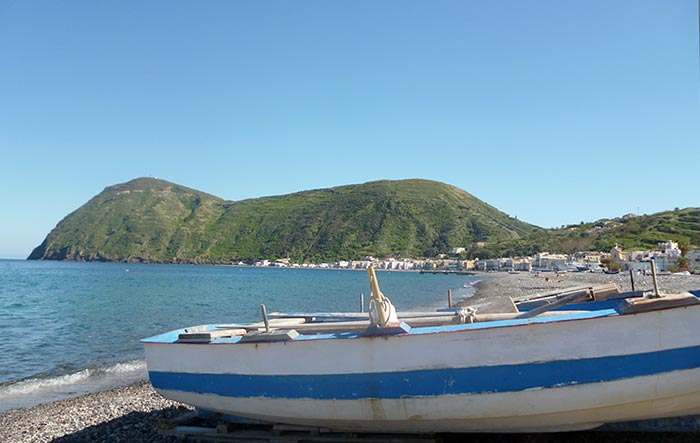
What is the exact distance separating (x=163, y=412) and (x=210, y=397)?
3352mm

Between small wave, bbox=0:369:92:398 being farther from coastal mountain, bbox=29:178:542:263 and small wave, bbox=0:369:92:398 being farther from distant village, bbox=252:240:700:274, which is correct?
coastal mountain, bbox=29:178:542:263

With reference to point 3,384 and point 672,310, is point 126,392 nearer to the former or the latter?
point 3,384

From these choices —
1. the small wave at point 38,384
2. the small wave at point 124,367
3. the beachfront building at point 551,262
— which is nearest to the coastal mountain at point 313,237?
the beachfront building at point 551,262

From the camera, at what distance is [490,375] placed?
17.8 feet

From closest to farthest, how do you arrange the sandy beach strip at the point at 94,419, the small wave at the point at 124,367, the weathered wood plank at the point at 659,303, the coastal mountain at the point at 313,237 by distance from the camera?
the weathered wood plank at the point at 659,303 < the sandy beach strip at the point at 94,419 < the small wave at the point at 124,367 < the coastal mountain at the point at 313,237

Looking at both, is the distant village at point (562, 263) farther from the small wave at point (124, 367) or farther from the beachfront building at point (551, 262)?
the small wave at point (124, 367)

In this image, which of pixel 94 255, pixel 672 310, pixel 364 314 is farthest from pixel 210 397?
pixel 94 255

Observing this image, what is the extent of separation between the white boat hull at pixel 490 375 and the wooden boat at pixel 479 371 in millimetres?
12

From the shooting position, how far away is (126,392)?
11.7 m

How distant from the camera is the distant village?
228ft

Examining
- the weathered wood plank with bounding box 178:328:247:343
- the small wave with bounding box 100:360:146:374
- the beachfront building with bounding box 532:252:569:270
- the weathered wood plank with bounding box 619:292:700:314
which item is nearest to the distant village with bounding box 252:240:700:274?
the beachfront building with bounding box 532:252:569:270

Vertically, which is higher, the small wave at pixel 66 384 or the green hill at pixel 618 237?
the green hill at pixel 618 237

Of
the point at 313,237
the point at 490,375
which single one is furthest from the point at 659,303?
the point at 313,237

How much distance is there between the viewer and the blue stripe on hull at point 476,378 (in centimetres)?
525
